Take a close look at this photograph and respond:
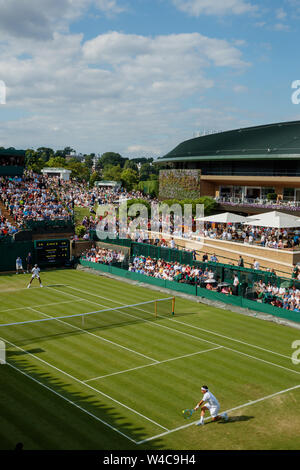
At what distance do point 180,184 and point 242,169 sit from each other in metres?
9.68

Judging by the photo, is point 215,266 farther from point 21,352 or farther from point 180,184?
point 180,184

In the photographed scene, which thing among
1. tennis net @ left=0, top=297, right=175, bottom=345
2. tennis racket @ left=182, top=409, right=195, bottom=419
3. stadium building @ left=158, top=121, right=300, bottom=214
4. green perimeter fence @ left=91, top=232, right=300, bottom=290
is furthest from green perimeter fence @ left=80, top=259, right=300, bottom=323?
stadium building @ left=158, top=121, right=300, bottom=214

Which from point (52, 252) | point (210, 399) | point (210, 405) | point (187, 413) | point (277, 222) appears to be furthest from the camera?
point (52, 252)

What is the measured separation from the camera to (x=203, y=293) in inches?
1164

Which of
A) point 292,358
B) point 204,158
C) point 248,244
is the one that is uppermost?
point 204,158

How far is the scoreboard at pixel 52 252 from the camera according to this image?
3978 centimetres

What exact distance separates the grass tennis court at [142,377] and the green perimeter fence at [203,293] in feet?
2.96

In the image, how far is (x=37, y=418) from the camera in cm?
1376

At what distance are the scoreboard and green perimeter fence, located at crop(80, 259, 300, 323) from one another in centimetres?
312

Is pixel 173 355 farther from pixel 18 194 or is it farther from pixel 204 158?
pixel 204 158

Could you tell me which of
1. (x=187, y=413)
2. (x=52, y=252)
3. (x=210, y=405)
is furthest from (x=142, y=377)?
(x=52, y=252)

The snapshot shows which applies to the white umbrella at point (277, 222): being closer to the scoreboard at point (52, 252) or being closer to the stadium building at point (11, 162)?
the scoreboard at point (52, 252)

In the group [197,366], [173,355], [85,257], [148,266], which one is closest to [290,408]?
[197,366]
